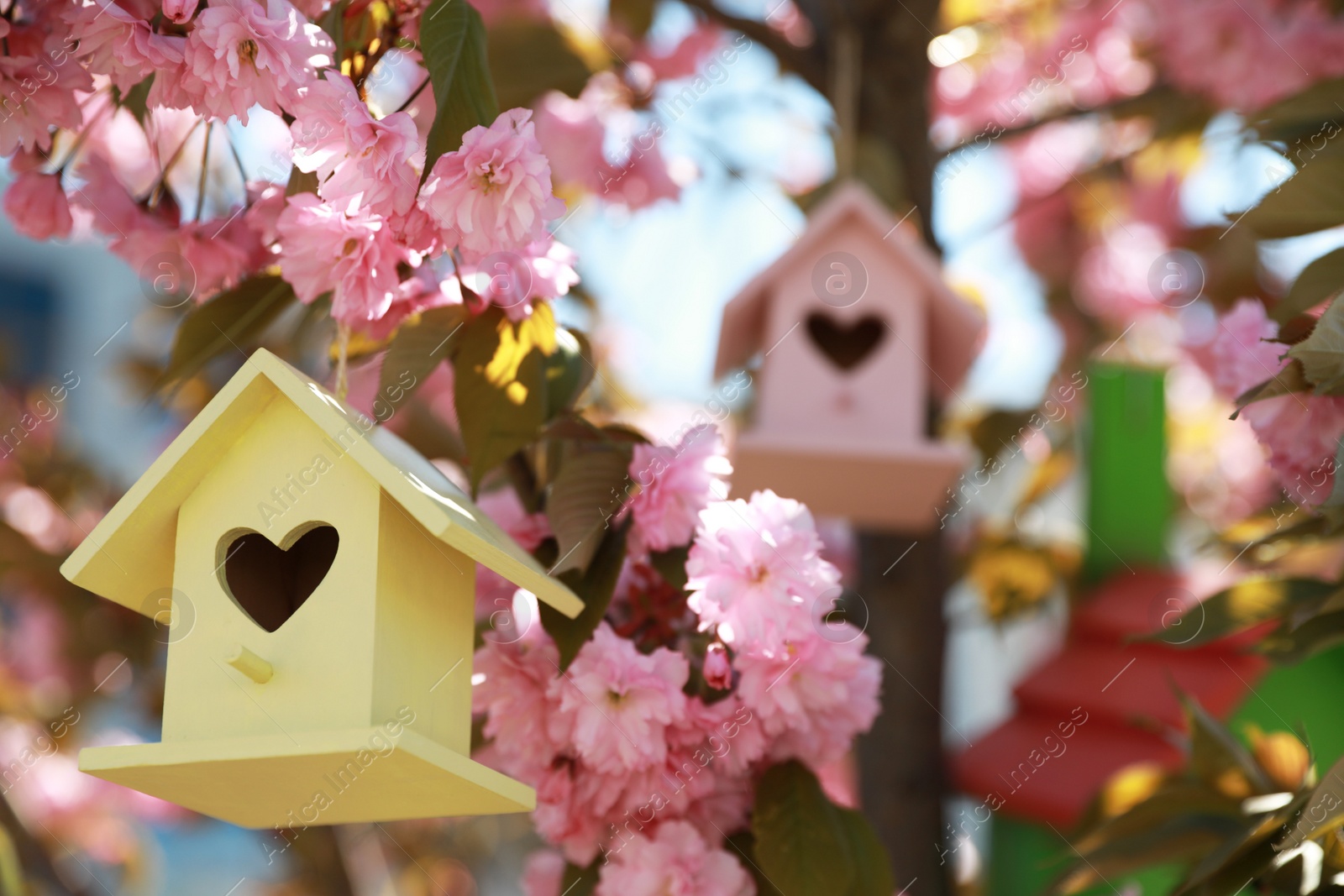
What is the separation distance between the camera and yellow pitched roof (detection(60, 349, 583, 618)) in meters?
0.91

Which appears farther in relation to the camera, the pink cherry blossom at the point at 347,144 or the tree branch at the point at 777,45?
the tree branch at the point at 777,45

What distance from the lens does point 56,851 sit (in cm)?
271

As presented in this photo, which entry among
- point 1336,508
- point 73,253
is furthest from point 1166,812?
point 73,253

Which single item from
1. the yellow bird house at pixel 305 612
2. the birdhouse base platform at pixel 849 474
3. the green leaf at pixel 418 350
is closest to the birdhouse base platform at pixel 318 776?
the yellow bird house at pixel 305 612

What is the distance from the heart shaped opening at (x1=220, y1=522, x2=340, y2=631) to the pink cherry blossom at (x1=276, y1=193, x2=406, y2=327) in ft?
0.64

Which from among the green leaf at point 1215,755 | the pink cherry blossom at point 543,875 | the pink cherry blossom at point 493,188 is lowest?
the green leaf at point 1215,755

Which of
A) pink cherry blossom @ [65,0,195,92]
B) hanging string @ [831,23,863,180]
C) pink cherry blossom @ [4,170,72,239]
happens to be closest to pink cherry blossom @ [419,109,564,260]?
pink cherry blossom @ [65,0,195,92]

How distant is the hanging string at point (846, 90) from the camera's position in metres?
1.92

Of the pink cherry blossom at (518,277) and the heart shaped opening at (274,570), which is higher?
the pink cherry blossom at (518,277)

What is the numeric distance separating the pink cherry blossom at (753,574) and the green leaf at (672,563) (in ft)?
0.21

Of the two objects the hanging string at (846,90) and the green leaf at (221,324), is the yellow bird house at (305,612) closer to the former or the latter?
the green leaf at (221,324)

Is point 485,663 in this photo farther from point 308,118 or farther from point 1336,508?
point 1336,508

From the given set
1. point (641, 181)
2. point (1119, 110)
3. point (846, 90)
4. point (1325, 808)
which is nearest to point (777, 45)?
point (846, 90)

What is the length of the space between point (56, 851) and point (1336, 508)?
107 inches
